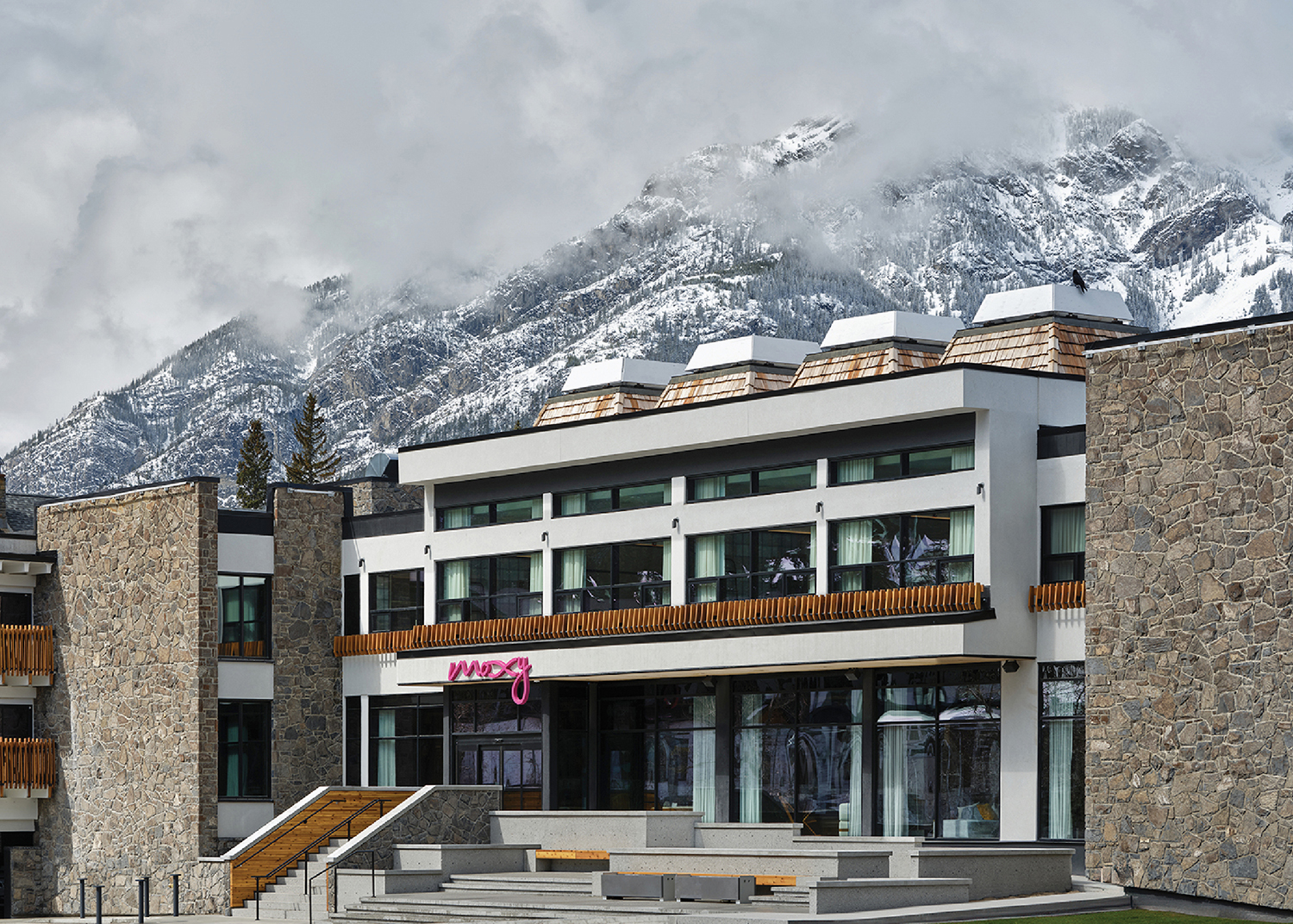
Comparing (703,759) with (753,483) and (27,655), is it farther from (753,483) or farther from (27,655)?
(27,655)

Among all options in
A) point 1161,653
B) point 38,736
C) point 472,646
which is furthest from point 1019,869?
point 38,736

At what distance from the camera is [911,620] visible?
1246 inches

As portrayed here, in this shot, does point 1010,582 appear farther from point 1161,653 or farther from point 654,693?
point 654,693

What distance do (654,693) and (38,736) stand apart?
14696 millimetres

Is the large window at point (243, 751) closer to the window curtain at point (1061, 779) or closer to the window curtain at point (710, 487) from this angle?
the window curtain at point (710, 487)

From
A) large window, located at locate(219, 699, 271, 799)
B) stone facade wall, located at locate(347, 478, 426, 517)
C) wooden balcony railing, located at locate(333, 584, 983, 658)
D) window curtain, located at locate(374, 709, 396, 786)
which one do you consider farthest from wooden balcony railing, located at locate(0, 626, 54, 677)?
window curtain, located at locate(374, 709, 396, 786)

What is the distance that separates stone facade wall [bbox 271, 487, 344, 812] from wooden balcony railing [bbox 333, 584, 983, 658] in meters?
0.69

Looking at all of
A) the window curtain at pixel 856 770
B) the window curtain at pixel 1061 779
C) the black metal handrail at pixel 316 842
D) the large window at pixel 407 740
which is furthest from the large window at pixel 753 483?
the black metal handrail at pixel 316 842

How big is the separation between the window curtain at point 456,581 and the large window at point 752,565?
628 centimetres

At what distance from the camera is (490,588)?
131 ft

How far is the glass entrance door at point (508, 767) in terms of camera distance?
39.0 m

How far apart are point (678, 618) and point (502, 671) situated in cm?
476

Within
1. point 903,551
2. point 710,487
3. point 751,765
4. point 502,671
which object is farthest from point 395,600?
point 903,551

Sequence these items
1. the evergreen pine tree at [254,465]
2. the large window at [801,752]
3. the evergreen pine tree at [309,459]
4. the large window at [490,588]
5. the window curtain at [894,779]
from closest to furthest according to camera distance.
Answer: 1. the window curtain at [894,779]
2. the large window at [801,752]
3. the large window at [490,588]
4. the evergreen pine tree at [309,459]
5. the evergreen pine tree at [254,465]
